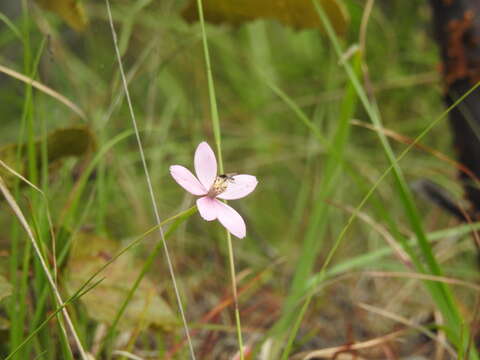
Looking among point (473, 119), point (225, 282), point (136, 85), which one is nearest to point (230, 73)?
point (136, 85)

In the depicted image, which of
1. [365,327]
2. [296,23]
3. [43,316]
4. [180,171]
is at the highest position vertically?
[296,23]

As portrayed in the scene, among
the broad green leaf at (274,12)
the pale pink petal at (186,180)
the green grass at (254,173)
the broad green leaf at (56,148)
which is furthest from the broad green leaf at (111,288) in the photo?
the broad green leaf at (274,12)

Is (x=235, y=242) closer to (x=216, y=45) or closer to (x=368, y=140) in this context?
(x=368, y=140)

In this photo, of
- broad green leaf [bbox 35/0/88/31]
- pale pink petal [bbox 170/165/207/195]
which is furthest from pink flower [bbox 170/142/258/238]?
broad green leaf [bbox 35/0/88/31]

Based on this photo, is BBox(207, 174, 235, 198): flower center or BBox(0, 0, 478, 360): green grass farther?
BBox(0, 0, 478, 360): green grass

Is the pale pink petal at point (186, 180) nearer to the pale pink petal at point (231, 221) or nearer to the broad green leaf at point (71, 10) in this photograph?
the pale pink petal at point (231, 221)

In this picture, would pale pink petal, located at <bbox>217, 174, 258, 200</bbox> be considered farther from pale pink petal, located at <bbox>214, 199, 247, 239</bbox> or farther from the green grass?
the green grass
